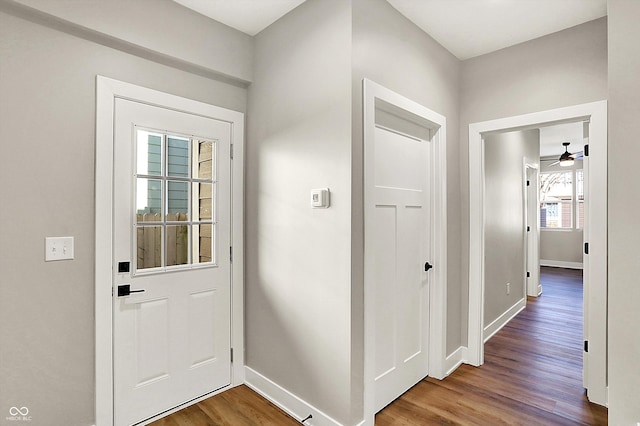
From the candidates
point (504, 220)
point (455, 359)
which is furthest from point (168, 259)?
point (504, 220)

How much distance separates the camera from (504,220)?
4.07 metres

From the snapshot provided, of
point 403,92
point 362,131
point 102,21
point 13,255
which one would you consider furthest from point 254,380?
point 102,21

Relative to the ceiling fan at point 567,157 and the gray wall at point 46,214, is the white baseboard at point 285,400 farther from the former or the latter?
the ceiling fan at point 567,157

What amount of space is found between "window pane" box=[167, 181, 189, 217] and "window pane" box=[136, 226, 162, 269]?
164mm

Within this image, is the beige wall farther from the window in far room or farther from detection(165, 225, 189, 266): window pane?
the window in far room

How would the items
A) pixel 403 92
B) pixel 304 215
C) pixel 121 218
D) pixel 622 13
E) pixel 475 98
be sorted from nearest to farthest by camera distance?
pixel 622 13, pixel 121 218, pixel 304 215, pixel 403 92, pixel 475 98

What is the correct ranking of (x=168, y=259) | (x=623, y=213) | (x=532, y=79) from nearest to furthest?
(x=623, y=213) → (x=168, y=259) → (x=532, y=79)

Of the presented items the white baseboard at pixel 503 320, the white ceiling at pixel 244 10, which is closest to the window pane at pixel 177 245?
the white ceiling at pixel 244 10

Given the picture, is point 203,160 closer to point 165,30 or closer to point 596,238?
point 165,30

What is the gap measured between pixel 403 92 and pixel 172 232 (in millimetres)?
1880

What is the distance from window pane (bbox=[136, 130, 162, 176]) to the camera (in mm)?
2143

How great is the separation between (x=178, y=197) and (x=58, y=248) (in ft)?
2.37

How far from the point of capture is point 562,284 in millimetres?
6312

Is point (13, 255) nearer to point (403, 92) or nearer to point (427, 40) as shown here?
point (403, 92)
